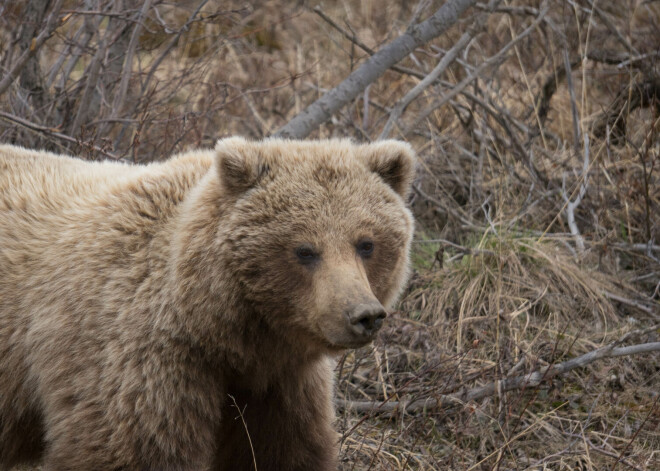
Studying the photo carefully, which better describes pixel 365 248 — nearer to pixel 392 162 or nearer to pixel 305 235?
pixel 305 235

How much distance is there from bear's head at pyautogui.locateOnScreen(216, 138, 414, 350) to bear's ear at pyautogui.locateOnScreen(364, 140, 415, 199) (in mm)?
117

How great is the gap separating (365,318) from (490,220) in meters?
3.20

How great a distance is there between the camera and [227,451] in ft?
13.0

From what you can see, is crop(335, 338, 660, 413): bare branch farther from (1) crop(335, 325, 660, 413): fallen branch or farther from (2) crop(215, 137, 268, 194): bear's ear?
(2) crop(215, 137, 268, 194): bear's ear

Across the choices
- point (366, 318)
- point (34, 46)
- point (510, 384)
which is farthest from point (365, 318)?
point (34, 46)

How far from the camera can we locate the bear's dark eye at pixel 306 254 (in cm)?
344

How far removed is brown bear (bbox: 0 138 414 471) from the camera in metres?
3.41

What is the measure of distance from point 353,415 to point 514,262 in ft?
5.68

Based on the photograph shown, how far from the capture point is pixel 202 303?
346 centimetres

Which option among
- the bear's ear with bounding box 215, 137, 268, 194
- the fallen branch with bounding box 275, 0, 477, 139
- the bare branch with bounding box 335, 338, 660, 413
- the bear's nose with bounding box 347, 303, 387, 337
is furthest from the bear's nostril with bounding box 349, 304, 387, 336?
the fallen branch with bounding box 275, 0, 477, 139

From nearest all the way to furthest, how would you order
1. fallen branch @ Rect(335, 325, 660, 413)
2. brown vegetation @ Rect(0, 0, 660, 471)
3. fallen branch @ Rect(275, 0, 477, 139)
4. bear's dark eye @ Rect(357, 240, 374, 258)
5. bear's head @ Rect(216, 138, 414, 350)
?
bear's head @ Rect(216, 138, 414, 350), bear's dark eye @ Rect(357, 240, 374, 258), fallen branch @ Rect(335, 325, 660, 413), brown vegetation @ Rect(0, 0, 660, 471), fallen branch @ Rect(275, 0, 477, 139)

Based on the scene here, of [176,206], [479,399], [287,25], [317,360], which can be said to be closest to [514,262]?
[479,399]

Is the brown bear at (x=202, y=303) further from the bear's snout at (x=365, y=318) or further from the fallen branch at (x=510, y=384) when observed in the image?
the fallen branch at (x=510, y=384)

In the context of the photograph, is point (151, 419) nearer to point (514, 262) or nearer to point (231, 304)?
point (231, 304)
